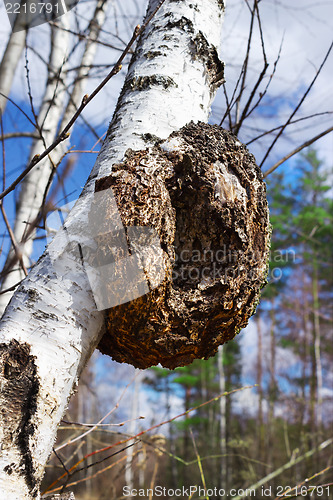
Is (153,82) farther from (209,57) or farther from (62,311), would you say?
(62,311)

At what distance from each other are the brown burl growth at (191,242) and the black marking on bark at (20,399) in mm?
200

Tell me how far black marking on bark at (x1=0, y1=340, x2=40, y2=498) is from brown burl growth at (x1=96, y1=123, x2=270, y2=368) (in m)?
0.20

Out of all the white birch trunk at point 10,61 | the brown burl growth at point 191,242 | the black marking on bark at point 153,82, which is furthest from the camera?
the white birch trunk at point 10,61

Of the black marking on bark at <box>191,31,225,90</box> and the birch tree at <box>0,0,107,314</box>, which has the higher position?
the birch tree at <box>0,0,107,314</box>

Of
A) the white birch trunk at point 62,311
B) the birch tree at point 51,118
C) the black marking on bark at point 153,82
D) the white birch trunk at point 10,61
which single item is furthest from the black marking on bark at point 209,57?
the white birch trunk at point 10,61

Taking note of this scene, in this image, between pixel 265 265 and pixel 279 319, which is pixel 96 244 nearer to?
pixel 265 265

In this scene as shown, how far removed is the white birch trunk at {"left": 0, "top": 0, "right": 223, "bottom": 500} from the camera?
2.09 ft

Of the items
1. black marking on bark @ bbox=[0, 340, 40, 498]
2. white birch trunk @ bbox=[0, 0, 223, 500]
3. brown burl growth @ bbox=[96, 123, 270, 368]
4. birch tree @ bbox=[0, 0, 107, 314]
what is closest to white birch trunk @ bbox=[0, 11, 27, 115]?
birch tree @ bbox=[0, 0, 107, 314]

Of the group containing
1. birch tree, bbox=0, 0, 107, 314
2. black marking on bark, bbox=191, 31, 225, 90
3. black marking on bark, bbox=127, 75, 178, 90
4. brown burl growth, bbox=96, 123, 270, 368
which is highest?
Result: birch tree, bbox=0, 0, 107, 314

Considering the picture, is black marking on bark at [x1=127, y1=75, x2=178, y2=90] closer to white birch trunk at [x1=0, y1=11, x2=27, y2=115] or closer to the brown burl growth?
the brown burl growth

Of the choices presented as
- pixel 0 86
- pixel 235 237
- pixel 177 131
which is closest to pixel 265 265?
pixel 235 237

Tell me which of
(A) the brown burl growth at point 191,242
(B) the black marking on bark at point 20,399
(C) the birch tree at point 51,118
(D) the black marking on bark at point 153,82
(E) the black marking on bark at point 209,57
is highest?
(C) the birch tree at point 51,118

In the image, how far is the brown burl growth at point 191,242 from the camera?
0.80 meters

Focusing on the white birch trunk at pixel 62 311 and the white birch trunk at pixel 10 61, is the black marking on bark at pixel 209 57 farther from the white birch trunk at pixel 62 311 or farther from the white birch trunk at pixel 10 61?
the white birch trunk at pixel 10 61
